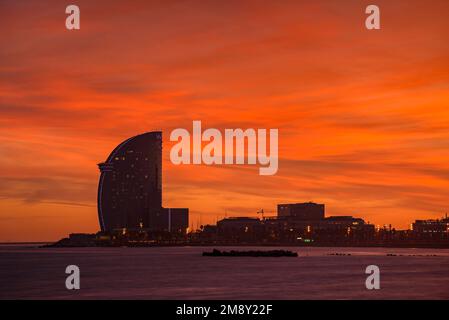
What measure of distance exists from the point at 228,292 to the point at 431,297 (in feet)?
82.4

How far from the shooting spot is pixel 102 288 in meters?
96.0

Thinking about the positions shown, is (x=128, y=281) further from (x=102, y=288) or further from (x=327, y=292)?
(x=327, y=292)

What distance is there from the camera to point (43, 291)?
305 ft

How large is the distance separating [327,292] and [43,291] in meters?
37.9
